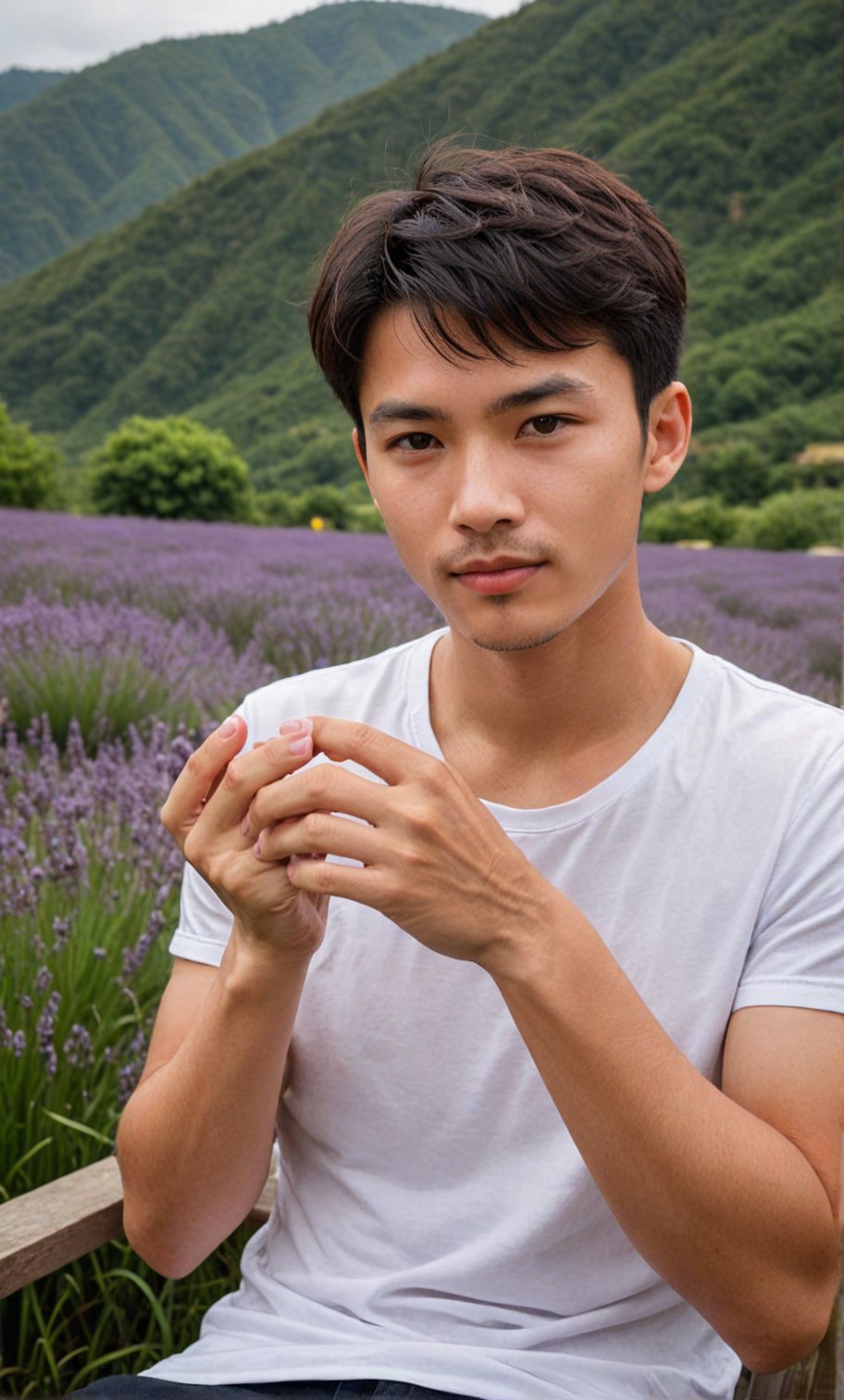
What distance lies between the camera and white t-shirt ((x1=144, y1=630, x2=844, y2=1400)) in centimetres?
98

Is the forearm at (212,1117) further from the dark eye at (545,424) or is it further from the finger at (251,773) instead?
the dark eye at (545,424)

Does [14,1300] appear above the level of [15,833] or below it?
below

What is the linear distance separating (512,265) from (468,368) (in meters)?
0.09

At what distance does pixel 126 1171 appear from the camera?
Result: 1.07 meters

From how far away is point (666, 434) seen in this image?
110cm

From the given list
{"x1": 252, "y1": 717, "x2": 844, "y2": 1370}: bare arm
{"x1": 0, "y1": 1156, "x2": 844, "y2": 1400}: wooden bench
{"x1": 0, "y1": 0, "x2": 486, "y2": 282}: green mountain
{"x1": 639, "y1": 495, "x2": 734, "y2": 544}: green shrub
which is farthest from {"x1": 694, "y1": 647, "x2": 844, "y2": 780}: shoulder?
{"x1": 0, "y1": 0, "x2": 486, "y2": 282}: green mountain

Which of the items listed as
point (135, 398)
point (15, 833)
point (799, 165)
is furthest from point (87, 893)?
point (799, 165)

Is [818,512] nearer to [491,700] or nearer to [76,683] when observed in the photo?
[76,683]

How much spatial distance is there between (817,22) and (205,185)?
1.55 meters

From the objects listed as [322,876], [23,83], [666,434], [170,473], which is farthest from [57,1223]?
[23,83]

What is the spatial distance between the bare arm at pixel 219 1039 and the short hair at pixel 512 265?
1.22 ft

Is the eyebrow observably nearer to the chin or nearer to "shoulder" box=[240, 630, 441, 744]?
the chin

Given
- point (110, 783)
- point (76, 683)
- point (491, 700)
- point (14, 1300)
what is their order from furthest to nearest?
point (76, 683) < point (110, 783) < point (14, 1300) < point (491, 700)

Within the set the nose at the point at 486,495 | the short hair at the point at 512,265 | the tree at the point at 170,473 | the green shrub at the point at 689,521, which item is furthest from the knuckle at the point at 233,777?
A: the tree at the point at 170,473
